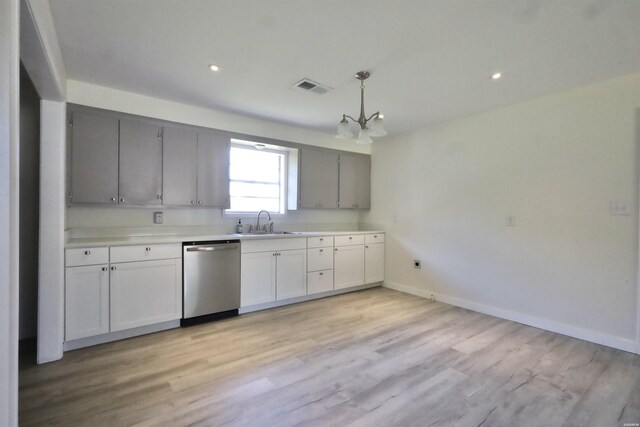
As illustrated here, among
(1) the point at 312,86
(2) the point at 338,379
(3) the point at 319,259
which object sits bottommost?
(2) the point at 338,379

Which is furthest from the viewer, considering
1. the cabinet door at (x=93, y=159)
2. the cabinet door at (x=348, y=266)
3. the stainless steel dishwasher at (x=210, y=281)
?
the cabinet door at (x=348, y=266)

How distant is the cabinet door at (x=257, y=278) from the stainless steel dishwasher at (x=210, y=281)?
8 cm

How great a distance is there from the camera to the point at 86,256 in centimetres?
265

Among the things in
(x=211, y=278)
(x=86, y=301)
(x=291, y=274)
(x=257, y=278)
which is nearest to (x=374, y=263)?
(x=291, y=274)

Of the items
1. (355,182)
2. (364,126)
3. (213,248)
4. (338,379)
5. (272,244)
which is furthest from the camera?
(355,182)

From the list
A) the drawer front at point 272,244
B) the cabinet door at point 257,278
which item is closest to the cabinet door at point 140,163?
the drawer front at point 272,244

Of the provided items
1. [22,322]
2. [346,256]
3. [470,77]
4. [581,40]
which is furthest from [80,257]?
[581,40]

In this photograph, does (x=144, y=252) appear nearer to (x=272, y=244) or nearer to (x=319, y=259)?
(x=272, y=244)

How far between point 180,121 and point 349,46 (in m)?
2.19

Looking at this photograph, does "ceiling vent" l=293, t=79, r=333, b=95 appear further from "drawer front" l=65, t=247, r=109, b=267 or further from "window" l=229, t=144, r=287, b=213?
"drawer front" l=65, t=247, r=109, b=267

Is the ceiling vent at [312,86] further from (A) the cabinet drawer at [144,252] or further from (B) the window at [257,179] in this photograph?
(A) the cabinet drawer at [144,252]

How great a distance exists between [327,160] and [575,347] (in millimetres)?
3557

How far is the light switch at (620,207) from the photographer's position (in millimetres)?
2738

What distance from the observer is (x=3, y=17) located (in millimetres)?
1034
